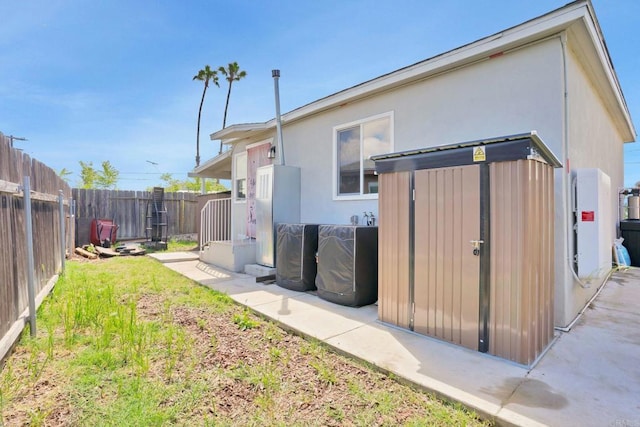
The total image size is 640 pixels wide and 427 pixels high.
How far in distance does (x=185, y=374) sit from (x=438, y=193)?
268cm

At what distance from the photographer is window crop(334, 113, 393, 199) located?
198 inches

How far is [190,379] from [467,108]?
4232mm

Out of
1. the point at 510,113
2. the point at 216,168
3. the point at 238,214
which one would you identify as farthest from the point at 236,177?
the point at 510,113

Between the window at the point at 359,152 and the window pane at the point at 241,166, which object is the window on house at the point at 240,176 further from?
the window at the point at 359,152

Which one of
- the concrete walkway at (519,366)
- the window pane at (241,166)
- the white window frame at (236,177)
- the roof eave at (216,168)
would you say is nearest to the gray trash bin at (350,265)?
the concrete walkway at (519,366)

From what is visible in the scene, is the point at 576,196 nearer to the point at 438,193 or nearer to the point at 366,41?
the point at 438,193

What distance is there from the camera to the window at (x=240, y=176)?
843 cm

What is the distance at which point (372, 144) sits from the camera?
17.0ft

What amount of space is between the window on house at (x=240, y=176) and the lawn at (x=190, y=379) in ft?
16.5

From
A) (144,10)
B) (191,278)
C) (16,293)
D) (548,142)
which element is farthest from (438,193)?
(144,10)

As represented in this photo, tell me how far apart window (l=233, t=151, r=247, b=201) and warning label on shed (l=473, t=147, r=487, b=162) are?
21.4 ft

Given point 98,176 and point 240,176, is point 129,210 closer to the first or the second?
point 240,176

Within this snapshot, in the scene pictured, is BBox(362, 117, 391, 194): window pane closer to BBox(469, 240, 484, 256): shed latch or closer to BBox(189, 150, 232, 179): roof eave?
BBox(469, 240, 484, 256): shed latch

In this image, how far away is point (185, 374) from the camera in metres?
2.43
